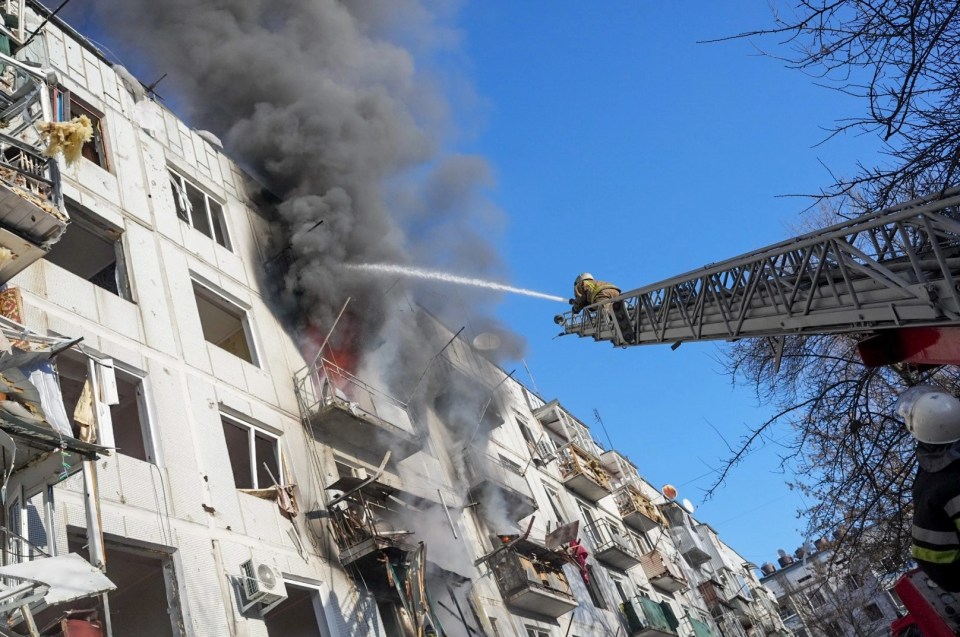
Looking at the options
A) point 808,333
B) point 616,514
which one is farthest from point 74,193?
point 616,514

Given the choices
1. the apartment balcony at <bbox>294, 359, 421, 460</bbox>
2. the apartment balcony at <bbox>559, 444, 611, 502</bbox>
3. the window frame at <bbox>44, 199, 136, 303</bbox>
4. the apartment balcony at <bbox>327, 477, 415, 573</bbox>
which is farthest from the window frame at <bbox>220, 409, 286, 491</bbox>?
the apartment balcony at <bbox>559, 444, 611, 502</bbox>

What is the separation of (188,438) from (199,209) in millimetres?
6006

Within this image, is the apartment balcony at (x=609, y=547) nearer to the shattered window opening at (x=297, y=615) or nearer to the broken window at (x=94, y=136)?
the shattered window opening at (x=297, y=615)

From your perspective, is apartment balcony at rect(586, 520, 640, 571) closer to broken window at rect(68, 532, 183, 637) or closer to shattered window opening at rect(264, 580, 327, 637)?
shattered window opening at rect(264, 580, 327, 637)

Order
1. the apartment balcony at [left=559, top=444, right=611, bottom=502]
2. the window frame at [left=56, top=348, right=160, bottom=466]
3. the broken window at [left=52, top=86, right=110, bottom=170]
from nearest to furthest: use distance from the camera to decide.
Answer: the window frame at [left=56, top=348, right=160, bottom=466], the broken window at [left=52, top=86, right=110, bottom=170], the apartment balcony at [left=559, top=444, right=611, bottom=502]

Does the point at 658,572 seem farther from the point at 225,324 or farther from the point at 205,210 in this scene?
the point at 205,210

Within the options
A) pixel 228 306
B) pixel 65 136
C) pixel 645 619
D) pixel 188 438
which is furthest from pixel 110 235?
pixel 645 619

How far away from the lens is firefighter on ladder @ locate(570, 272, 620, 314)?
449 inches

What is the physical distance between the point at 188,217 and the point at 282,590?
22.5 ft

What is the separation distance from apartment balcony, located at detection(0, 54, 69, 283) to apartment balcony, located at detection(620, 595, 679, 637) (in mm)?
16657

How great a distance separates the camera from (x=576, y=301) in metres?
12.1

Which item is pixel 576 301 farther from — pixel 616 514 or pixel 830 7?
pixel 616 514

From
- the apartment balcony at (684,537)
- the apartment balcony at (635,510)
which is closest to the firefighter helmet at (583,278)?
the apartment balcony at (635,510)

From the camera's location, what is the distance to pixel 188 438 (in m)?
9.53
